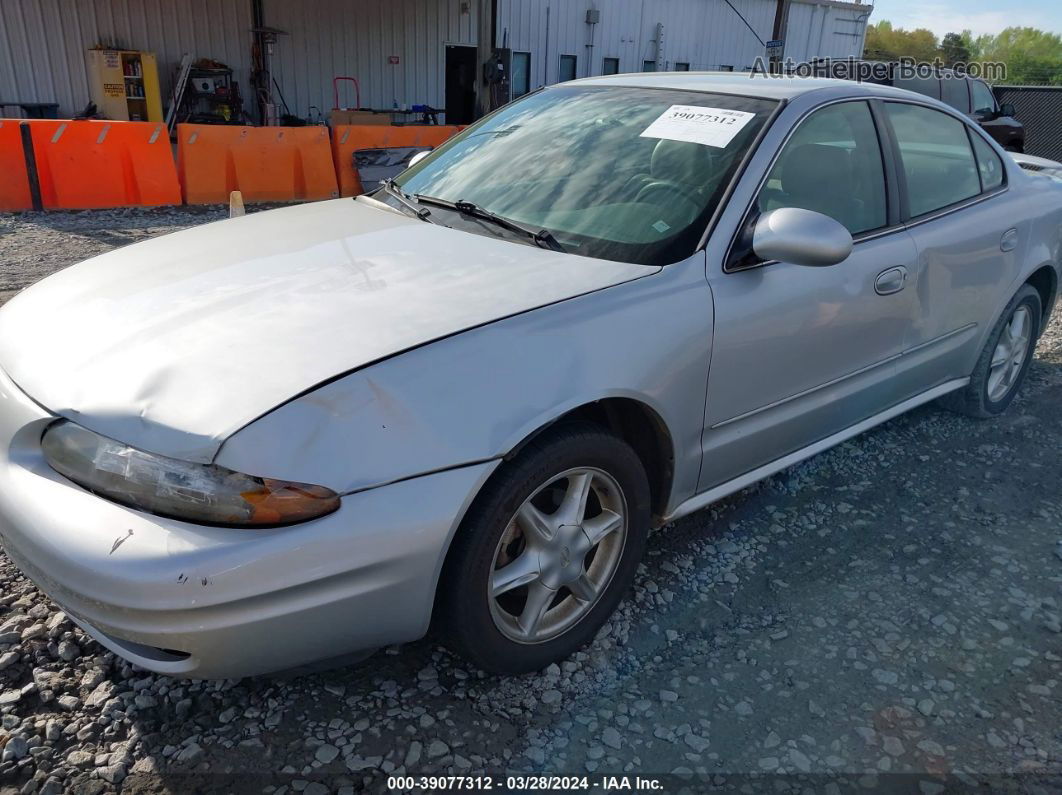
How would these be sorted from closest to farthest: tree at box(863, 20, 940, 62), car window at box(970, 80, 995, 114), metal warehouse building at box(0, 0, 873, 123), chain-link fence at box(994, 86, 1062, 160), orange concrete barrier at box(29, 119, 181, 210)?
orange concrete barrier at box(29, 119, 181, 210) → car window at box(970, 80, 995, 114) → metal warehouse building at box(0, 0, 873, 123) → chain-link fence at box(994, 86, 1062, 160) → tree at box(863, 20, 940, 62)

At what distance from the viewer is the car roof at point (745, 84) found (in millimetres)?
2967

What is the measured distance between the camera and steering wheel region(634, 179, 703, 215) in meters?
2.61

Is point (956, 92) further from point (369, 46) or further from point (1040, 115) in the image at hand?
point (369, 46)

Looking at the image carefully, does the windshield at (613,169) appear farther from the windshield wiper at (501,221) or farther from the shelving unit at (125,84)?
the shelving unit at (125,84)

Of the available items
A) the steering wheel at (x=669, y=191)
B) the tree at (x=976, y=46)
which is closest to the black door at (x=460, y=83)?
the steering wheel at (x=669, y=191)

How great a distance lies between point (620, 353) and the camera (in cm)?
223

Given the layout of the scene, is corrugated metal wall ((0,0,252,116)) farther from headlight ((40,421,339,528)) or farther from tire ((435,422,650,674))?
tire ((435,422,650,674))

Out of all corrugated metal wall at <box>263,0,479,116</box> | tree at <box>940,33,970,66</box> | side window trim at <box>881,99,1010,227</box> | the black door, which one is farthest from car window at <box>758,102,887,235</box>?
tree at <box>940,33,970,66</box>

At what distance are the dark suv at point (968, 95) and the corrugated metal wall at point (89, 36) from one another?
11271 millimetres

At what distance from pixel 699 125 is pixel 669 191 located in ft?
1.12

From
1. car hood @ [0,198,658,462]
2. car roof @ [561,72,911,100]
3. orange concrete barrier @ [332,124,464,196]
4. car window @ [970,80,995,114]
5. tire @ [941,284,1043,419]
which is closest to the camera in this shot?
car hood @ [0,198,658,462]

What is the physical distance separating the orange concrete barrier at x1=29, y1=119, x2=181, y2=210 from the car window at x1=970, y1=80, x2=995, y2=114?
11798 mm

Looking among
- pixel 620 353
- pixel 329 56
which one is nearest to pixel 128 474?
pixel 620 353

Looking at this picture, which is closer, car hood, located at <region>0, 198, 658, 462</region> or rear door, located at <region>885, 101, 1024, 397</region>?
car hood, located at <region>0, 198, 658, 462</region>
